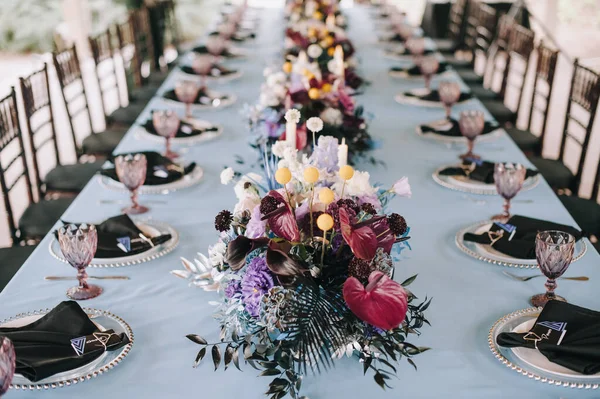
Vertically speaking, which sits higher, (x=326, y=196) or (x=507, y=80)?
(x=326, y=196)

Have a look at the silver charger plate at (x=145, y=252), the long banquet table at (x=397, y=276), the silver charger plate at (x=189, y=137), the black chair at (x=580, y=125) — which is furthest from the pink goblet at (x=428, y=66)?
the silver charger plate at (x=145, y=252)

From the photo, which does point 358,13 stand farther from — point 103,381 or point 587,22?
point 103,381

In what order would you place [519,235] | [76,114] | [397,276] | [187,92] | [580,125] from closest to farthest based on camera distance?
[397,276], [519,235], [187,92], [580,125], [76,114]

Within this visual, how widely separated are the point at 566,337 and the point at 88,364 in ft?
3.00

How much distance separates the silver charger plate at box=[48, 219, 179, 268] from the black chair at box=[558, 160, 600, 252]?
1539 mm

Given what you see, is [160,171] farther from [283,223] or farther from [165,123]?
[283,223]

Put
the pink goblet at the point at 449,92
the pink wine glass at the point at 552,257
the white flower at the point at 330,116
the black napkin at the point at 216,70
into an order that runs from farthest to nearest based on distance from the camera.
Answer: the black napkin at the point at 216,70 < the pink goblet at the point at 449,92 < the white flower at the point at 330,116 < the pink wine glass at the point at 552,257

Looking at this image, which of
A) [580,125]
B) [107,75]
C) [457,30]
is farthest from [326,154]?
[457,30]

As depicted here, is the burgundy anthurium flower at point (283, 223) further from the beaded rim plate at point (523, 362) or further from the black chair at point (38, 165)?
the black chair at point (38, 165)

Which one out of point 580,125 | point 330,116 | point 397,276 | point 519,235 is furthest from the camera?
point 580,125

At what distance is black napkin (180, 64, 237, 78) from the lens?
12.1 ft

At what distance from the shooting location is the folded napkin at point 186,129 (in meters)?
2.71

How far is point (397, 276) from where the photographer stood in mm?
1714

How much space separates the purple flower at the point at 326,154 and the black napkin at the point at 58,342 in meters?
0.65
